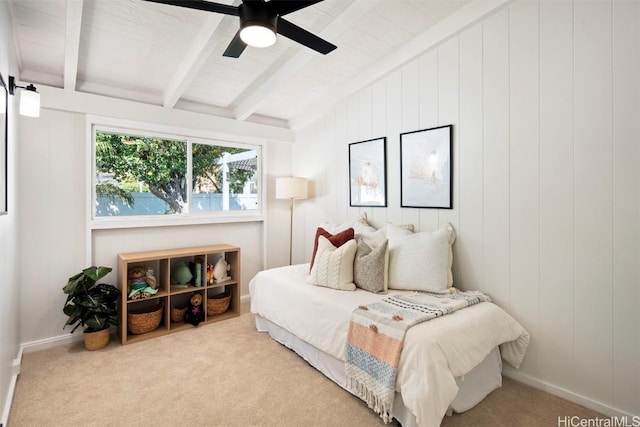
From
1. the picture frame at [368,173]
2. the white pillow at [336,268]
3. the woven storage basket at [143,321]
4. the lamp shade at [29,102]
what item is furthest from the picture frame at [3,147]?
the picture frame at [368,173]

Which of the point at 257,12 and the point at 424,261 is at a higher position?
the point at 257,12

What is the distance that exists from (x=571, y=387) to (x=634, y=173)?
4.52ft

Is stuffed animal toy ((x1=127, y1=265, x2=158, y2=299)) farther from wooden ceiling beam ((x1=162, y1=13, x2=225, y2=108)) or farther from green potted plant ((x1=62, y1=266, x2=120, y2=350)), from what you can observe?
→ wooden ceiling beam ((x1=162, y1=13, x2=225, y2=108))

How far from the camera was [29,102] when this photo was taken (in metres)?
2.05

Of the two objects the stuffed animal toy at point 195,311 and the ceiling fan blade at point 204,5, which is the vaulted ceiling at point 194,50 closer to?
the ceiling fan blade at point 204,5

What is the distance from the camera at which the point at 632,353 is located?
1872mm

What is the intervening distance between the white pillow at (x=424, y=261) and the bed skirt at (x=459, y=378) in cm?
57

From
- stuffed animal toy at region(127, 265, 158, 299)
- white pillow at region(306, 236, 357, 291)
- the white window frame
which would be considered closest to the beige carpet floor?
stuffed animal toy at region(127, 265, 158, 299)

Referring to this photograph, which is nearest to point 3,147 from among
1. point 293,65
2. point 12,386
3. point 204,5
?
point 204,5

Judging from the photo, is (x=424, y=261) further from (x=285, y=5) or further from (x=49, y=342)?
(x=49, y=342)

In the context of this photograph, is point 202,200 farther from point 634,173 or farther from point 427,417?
point 634,173

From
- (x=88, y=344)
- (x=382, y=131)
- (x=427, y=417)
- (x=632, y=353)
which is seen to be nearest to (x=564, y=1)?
(x=382, y=131)

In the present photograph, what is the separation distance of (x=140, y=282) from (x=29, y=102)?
172cm

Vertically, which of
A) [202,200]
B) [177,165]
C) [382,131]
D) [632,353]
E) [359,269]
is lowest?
[632,353]
